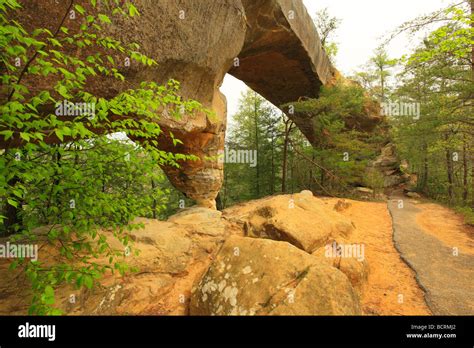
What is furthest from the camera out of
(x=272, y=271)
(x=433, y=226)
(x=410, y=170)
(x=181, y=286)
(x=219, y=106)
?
(x=410, y=170)

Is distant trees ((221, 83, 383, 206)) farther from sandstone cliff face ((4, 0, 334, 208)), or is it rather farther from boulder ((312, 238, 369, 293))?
boulder ((312, 238, 369, 293))

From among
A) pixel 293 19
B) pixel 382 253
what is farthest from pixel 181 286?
pixel 293 19

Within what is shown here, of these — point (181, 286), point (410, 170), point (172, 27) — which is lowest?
point (181, 286)

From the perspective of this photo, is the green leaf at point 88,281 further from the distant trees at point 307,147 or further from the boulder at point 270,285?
the distant trees at point 307,147

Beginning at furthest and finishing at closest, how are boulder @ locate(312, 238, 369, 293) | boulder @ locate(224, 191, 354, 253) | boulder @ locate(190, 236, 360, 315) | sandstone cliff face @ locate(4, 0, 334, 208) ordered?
boulder @ locate(224, 191, 354, 253) < sandstone cliff face @ locate(4, 0, 334, 208) < boulder @ locate(312, 238, 369, 293) < boulder @ locate(190, 236, 360, 315)

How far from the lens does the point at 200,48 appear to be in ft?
25.5

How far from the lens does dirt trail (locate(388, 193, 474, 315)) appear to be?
4.11m

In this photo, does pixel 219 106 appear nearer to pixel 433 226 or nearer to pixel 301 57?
pixel 301 57

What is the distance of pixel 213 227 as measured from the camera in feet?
21.9

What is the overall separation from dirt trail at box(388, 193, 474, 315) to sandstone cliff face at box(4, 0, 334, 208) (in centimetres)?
547

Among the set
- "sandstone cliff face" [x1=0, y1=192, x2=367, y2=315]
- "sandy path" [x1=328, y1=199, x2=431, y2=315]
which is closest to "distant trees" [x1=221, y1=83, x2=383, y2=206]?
"sandy path" [x1=328, y1=199, x2=431, y2=315]
